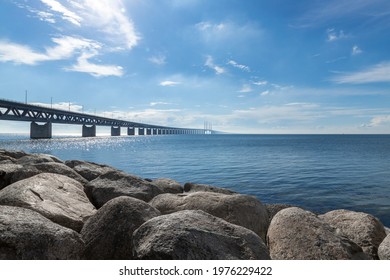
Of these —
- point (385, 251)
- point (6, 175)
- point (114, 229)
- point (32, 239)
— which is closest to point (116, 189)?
point (114, 229)

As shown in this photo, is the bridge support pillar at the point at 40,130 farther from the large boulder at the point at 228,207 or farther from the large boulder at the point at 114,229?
the large boulder at the point at 114,229

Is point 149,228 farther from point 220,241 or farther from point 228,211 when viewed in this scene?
point 228,211

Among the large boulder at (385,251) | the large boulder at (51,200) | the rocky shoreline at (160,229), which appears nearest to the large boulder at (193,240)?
the rocky shoreline at (160,229)

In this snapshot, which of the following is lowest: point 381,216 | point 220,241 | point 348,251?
point 381,216

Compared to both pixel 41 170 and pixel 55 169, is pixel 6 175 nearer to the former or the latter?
pixel 41 170

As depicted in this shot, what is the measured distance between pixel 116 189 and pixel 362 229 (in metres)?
6.02

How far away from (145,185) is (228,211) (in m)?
2.94

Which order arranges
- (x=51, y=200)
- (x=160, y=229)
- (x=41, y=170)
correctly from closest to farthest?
(x=160, y=229)
(x=51, y=200)
(x=41, y=170)

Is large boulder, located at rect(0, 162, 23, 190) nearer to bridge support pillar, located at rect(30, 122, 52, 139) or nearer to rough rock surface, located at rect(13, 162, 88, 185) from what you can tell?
rough rock surface, located at rect(13, 162, 88, 185)

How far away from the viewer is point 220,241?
12.8 feet

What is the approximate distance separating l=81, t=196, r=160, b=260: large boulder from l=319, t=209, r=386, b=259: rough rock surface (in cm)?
426

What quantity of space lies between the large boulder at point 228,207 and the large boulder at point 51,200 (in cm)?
181

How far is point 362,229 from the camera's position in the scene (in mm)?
6109
